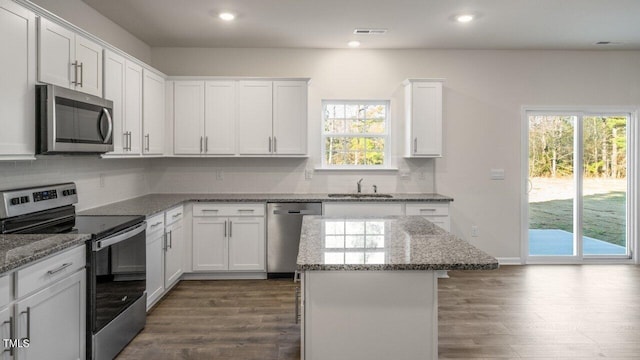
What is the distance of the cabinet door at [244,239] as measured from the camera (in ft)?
15.1

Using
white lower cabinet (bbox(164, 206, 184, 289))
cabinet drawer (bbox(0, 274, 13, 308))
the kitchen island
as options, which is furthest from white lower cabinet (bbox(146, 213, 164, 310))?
the kitchen island

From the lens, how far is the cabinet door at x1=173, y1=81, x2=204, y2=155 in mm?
4840

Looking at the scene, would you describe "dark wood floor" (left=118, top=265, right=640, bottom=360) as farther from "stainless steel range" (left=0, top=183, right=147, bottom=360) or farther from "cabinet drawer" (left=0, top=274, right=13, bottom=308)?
"cabinet drawer" (left=0, top=274, right=13, bottom=308)

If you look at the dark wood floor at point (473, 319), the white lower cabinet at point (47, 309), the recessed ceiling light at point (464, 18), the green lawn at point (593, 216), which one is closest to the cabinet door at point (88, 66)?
the white lower cabinet at point (47, 309)

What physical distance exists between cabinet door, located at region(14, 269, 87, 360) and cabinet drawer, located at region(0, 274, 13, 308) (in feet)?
0.25

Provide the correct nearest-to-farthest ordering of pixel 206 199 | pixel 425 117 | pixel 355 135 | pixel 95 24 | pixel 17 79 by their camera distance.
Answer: pixel 17 79, pixel 95 24, pixel 206 199, pixel 425 117, pixel 355 135

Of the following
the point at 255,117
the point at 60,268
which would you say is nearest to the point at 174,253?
the point at 255,117

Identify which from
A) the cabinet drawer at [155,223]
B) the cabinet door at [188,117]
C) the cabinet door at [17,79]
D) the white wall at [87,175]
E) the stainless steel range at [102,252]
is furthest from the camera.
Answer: the cabinet door at [188,117]

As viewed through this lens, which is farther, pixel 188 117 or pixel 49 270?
pixel 188 117

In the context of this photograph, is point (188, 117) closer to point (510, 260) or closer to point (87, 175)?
point (87, 175)

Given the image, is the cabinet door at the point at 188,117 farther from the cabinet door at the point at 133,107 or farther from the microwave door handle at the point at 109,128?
the microwave door handle at the point at 109,128

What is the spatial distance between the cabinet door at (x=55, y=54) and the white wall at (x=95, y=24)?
55 cm

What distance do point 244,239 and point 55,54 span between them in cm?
258

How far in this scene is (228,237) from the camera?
460 centimetres
